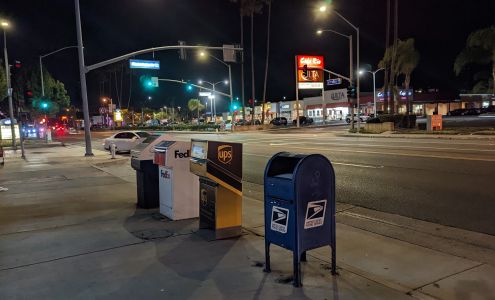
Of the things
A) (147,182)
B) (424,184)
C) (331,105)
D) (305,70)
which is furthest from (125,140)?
(331,105)

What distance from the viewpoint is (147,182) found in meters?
8.30

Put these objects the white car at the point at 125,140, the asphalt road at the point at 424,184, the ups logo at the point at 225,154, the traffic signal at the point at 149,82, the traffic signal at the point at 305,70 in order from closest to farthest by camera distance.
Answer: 1. the ups logo at the point at 225,154
2. the asphalt road at the point at 424,184
3. the white car at the point at 125,140
4. the traffic signal at the point at 149,82
5. the traffic signal at the point at 305,70

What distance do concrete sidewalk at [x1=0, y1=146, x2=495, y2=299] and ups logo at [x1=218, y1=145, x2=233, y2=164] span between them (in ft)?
3.63

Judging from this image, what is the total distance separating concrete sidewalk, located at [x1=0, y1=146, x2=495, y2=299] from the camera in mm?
4457

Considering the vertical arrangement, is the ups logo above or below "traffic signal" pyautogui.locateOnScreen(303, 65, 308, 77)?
below

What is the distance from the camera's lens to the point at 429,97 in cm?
8812

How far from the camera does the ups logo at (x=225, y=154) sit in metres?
6.04

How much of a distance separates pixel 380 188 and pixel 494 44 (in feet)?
150

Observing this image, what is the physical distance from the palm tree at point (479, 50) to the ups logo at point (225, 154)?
50.5 m

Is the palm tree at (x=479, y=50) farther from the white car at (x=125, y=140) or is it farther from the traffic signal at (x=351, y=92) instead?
the white car at (x=125, y=140)

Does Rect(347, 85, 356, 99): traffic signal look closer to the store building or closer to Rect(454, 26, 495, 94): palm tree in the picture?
Rect(454, 26, 495, 94): palm tree

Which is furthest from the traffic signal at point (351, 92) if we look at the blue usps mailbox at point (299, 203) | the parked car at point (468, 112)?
the parked car at point (468, 112)

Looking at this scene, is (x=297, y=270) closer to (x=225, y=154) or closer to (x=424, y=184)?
(x=225, y=154)

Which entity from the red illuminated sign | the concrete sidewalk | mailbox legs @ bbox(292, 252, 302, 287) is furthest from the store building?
mailbox legs @ bbox(292, 252, 302, 287)
